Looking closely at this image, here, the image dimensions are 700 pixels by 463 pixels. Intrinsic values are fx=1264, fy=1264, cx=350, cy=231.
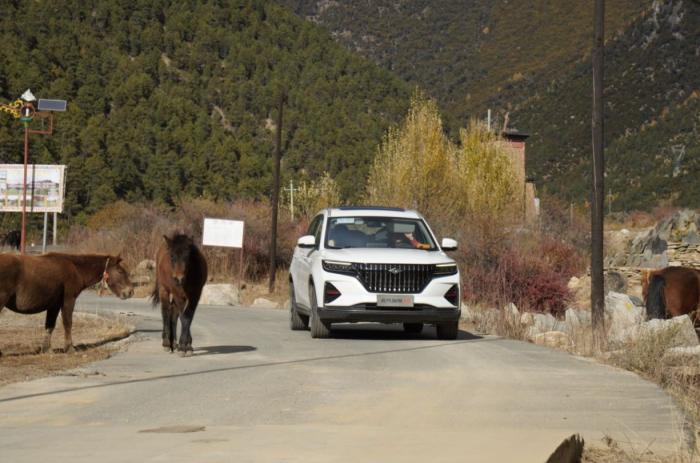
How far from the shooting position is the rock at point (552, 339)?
20622mm

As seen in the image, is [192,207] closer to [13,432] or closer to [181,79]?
[13,432]

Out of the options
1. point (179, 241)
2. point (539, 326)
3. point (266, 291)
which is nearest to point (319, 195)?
point (266, 291)

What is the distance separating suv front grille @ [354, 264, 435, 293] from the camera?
19031 millimetres

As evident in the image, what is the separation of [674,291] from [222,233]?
21.7 m

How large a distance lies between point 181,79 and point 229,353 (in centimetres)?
9361

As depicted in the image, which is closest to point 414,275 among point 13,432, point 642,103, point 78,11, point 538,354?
point 538,354

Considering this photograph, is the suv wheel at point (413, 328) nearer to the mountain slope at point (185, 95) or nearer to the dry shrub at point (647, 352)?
the dry shrub at point (647, 352)

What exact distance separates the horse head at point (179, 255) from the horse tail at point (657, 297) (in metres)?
7.71

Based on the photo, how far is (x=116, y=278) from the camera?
17375 mm

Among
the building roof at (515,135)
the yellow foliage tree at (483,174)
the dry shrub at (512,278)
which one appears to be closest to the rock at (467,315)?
the dry shrub at (512,278)

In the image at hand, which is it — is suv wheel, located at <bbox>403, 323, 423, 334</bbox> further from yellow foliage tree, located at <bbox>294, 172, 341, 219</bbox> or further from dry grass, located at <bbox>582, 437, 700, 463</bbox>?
yellow foliage tree, located at <bbox>294, 172, 341, 219</bbox>

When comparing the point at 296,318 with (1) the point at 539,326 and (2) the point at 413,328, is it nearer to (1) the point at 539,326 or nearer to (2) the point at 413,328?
(2) the point at 413,328

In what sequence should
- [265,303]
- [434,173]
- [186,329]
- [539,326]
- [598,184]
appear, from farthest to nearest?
[434,173]
[265,303]
[539,326]
[598,184]
[186,329]

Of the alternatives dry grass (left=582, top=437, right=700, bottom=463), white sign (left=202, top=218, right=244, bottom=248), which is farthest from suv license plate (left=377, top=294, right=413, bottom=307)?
white sign (left=202, top=218, right=244, bottom=248)
